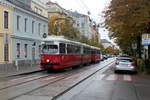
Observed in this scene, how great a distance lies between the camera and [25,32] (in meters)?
33.3

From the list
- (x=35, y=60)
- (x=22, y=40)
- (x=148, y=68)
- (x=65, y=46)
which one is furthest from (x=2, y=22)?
(x=148, y=68)

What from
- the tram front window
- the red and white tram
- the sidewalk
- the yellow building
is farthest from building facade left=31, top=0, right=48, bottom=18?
the tram front window

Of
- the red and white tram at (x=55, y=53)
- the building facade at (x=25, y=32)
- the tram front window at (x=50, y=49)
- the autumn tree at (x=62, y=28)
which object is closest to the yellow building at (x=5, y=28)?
the building facade at (x=25, y=32)

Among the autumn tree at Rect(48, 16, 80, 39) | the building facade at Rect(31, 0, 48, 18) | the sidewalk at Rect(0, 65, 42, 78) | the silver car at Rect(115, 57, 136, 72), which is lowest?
the sidewalk at Rect(0, 65, 42, 78)

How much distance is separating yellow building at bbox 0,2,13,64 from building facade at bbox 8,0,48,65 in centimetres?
78

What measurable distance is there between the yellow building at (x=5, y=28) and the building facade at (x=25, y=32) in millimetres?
783

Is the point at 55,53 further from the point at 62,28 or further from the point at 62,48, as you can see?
the point at 62,28

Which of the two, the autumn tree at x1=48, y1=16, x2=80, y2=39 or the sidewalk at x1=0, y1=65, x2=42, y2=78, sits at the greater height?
the autumn tree at x1=48, y1=16, x2=80, y2=39

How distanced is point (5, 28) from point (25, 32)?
534 centimetres

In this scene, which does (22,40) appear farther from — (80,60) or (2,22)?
(80,60)

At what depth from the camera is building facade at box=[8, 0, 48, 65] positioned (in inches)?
1196

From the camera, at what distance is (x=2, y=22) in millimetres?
27438

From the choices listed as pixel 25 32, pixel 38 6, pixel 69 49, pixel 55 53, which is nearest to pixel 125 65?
pixel 69 49

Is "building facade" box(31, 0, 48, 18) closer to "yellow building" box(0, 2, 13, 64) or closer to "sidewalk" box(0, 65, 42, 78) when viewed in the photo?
"yellow building" box(0, 2, 13, 64)
